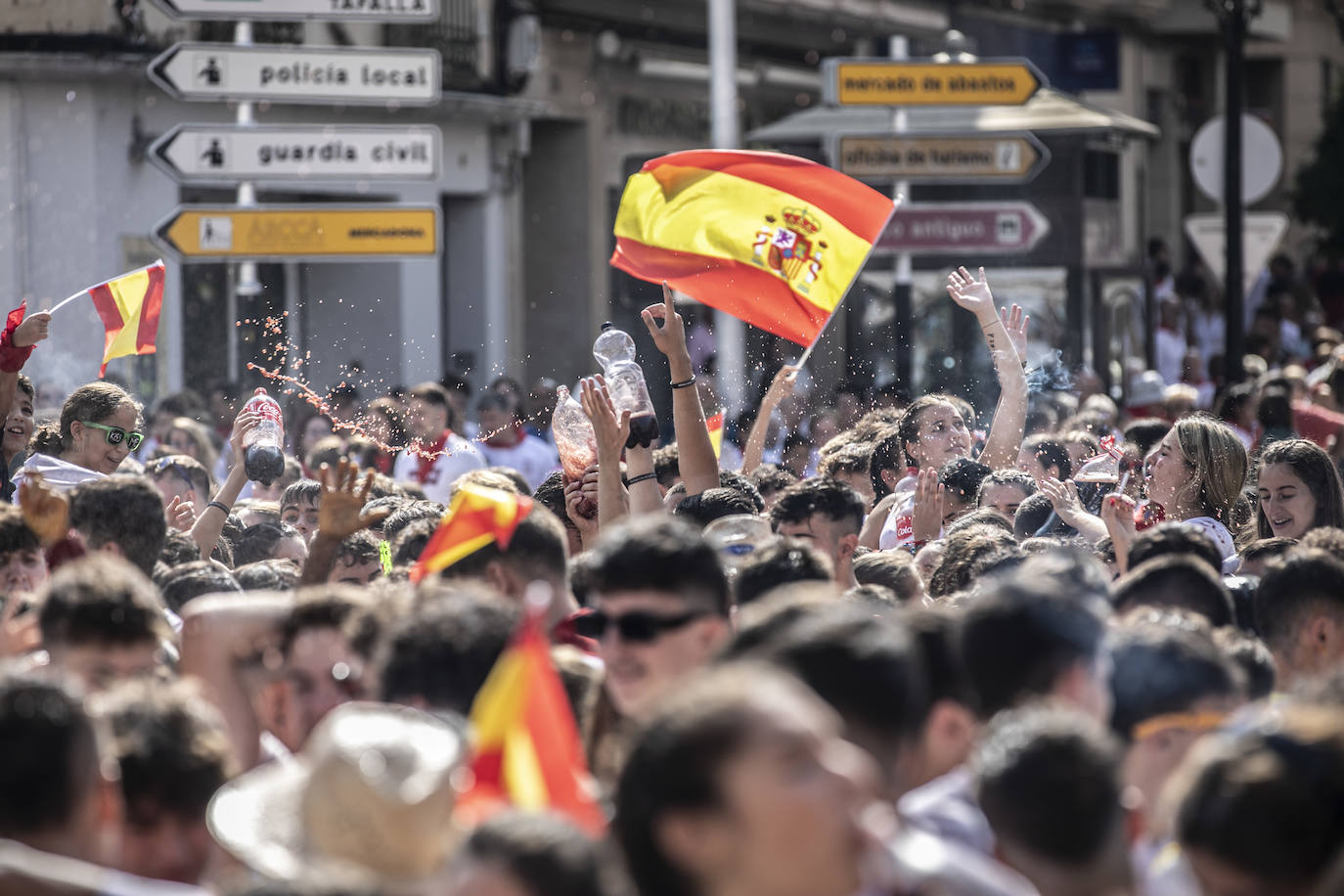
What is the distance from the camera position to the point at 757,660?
11.4 feet

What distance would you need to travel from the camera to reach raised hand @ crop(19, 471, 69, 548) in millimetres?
5738

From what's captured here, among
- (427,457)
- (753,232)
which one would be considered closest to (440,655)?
(753,232)

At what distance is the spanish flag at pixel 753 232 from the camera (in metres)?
9.09

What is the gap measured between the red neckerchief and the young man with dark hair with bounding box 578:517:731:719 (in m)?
6.50

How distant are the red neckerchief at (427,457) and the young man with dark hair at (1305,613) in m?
6.11

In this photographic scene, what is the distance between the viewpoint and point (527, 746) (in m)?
3.29

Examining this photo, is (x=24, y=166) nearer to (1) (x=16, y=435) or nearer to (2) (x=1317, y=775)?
(1) (x=16, y=435)

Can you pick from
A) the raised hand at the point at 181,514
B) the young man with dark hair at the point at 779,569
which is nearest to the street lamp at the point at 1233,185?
the raised hand at the point at 181,514

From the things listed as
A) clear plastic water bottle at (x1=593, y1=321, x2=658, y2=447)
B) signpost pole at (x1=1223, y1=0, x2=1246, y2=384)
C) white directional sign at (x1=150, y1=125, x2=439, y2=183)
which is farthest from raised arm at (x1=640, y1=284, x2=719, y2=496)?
signpost pole at (x1=1223, y1=0, x2=1246, y2=384)

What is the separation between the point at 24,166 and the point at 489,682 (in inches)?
527

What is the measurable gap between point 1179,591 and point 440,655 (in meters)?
2.05

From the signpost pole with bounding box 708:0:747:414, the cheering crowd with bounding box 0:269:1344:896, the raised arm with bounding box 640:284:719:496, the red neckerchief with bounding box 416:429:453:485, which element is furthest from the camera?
the signpost pole with bounding box 708:0:747:414

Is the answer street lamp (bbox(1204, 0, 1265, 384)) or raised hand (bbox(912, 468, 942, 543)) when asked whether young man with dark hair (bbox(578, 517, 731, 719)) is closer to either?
raised hand (bbox(912, 468, 942, 543))

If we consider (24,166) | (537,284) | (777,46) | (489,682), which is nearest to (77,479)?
(489,682)
